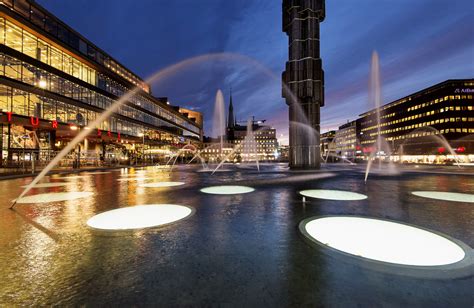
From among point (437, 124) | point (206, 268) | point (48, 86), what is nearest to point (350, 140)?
point (437, 124)

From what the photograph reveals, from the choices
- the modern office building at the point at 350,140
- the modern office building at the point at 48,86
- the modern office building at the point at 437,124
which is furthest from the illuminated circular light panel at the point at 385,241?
the modern office building at the point at 350,140

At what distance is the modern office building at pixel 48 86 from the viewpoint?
2853cm

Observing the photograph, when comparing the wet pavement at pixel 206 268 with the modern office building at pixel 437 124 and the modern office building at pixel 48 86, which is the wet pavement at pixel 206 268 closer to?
the modern office building at pixel 48 86

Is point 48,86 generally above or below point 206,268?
above

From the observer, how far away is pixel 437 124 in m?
91.2

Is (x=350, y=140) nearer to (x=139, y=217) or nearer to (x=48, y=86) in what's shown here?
(x=48, y=86)

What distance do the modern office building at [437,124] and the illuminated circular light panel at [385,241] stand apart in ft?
303

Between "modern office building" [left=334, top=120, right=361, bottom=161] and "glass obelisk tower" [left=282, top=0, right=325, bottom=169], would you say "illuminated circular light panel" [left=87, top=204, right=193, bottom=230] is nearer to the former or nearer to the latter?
"glass obelisk tower" [left=282, top=0, right=325, bottom=169]

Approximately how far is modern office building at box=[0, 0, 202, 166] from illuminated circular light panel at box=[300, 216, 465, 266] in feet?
105

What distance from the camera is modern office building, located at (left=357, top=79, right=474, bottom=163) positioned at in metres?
83.4

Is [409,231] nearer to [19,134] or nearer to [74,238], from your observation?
[74,238]

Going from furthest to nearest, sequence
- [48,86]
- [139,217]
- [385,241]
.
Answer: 1. [48,86]
2. [139,217]
3. [385,241]

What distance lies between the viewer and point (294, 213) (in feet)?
22.1

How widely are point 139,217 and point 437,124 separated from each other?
12112cm
